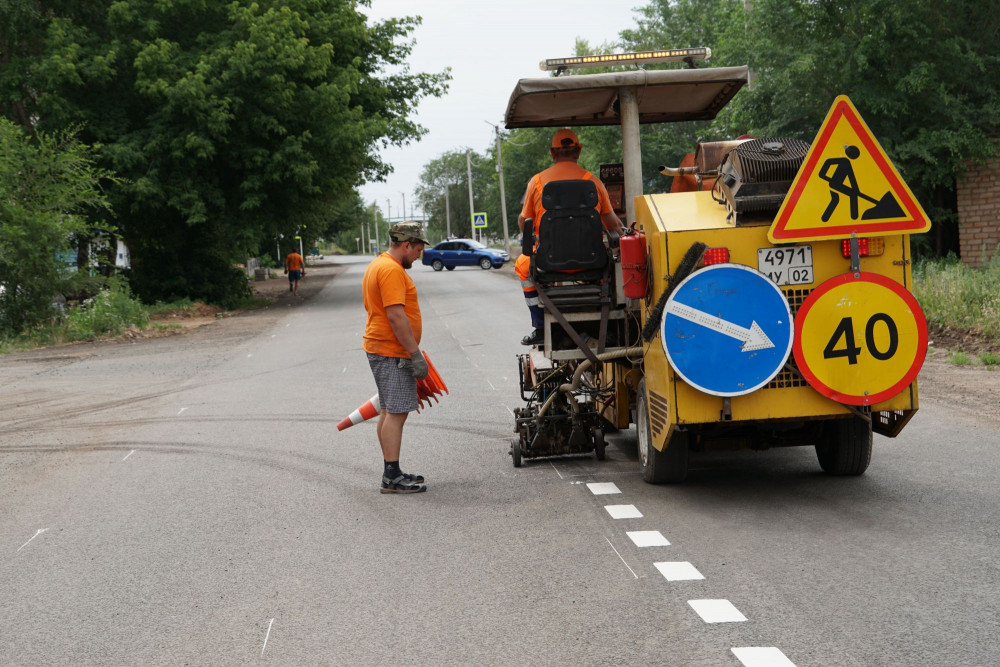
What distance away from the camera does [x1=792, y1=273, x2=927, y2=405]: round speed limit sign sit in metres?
6.33

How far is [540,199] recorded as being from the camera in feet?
26.4

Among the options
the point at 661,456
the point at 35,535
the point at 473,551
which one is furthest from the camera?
the point at 661,456

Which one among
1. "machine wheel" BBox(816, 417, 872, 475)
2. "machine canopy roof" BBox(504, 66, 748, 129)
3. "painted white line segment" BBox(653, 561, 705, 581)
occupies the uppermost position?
"machine canopy roof" BBox(504, 66, 748, 129)

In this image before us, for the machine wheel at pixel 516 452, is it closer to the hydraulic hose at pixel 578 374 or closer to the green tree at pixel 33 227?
the hydraulic hose at pixel 578 374

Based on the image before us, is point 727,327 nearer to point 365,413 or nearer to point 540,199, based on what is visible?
point 540,199

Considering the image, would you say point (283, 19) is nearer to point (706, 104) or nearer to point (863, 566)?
point (706, 104)

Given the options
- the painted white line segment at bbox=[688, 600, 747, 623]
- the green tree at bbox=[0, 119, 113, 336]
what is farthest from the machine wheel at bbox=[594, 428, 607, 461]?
the green tree at bbox=[0, 119, 113, 336]

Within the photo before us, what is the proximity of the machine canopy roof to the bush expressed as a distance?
16.1 m

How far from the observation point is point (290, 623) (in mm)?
4836

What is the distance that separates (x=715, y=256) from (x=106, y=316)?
785 inches

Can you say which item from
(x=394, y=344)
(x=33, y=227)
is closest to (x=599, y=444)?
(x=394, y=344)

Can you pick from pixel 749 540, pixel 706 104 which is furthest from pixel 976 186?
pixel 749 540

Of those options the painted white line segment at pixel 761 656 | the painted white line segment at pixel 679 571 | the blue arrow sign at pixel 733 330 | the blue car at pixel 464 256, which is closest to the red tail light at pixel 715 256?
the blue arrow sign at pixel 733 330

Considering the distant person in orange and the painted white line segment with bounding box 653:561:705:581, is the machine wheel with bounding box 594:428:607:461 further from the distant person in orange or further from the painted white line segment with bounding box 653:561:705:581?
the distant person in orange
